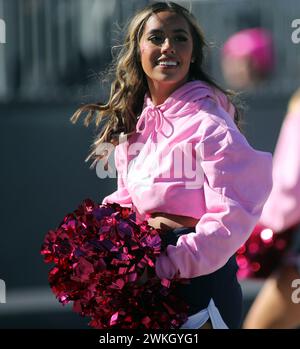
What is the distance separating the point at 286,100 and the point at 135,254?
418 centimetres

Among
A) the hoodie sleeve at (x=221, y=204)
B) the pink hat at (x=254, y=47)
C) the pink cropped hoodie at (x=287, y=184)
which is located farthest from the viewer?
the pink hat at (x=254, y=47)

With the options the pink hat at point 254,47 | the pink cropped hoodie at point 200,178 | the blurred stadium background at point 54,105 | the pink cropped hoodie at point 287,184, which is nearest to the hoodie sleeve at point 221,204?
the pink cropped hoodie at point 200,178

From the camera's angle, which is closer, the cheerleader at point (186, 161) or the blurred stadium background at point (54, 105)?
the cheerleader at point (186, 161)

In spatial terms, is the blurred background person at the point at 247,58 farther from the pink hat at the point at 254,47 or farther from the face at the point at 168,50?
the face at the point at 168,50

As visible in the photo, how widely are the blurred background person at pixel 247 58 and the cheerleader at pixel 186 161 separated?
2.31m

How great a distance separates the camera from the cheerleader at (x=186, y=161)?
3449mm

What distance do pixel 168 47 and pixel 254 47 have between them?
3.26 meters

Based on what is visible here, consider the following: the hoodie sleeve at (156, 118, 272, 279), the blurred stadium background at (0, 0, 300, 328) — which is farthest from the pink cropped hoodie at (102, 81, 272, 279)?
the blurred stadium background at (0, 0, 300, 328)

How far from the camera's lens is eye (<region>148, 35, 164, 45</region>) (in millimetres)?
3658

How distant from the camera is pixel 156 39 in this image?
3.67m

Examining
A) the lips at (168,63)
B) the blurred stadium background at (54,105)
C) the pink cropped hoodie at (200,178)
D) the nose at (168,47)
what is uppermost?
the nose at (168,47)

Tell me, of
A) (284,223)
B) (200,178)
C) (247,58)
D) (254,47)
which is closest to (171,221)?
(200,178)
